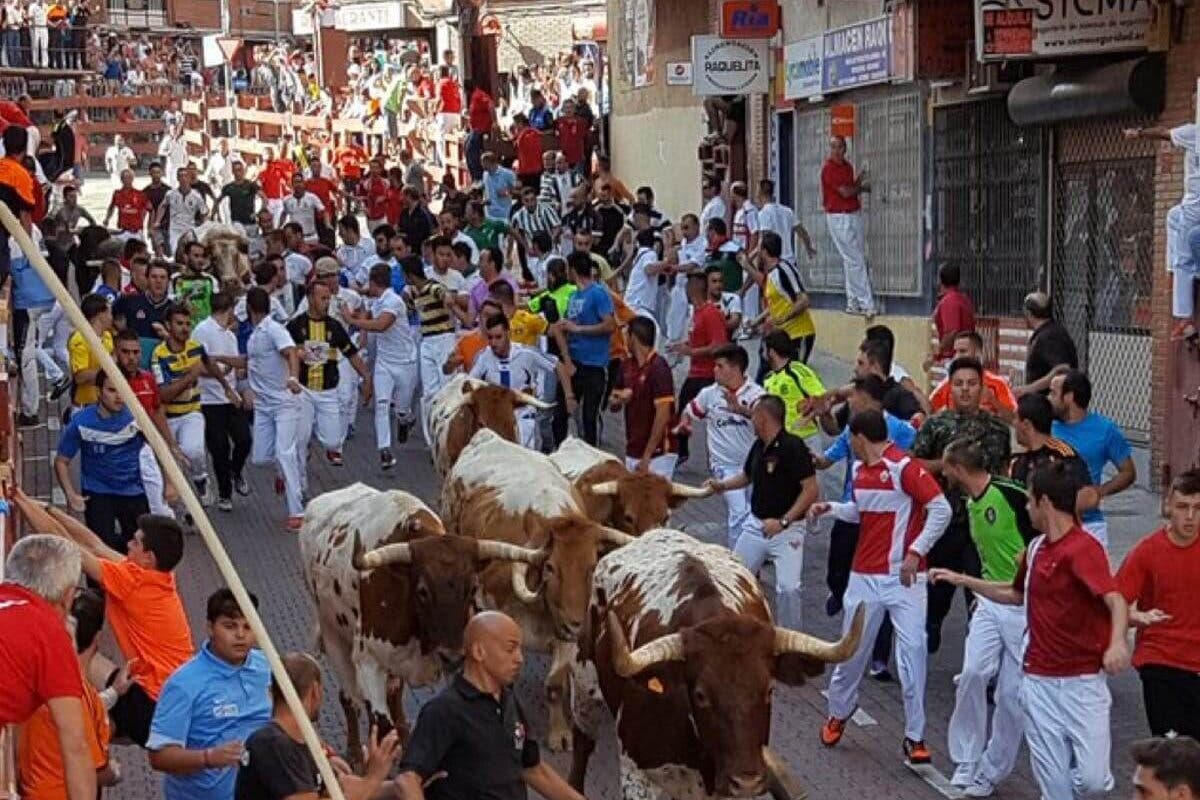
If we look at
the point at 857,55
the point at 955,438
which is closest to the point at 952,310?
the point at 955,438

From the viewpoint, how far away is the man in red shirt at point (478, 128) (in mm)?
37875

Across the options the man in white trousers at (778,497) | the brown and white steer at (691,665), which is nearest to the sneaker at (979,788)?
the brown and white steer at (691,665)

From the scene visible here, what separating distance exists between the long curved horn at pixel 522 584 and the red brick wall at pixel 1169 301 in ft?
24.2

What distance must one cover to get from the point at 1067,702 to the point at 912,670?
174cm

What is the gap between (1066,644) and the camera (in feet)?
29.7

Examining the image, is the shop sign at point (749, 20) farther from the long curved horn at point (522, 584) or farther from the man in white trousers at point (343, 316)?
the long curved horn at point (522, 584)

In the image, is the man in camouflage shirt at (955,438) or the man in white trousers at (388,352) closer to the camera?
the man in camouflage shirt at (955,438)

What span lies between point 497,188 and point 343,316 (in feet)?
43.4

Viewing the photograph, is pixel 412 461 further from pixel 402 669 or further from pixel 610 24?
pixel 610 24

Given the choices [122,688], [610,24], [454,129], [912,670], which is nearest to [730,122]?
[610,24]

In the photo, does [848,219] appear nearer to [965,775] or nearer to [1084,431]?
[1084,431]

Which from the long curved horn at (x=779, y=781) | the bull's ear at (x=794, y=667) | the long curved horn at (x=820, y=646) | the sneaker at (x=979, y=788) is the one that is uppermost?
the long curved horn at (x=820, y=646)

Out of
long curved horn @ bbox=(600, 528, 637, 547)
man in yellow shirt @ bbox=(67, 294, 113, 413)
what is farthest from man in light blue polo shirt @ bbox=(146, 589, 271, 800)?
man in yellow shirt @ bbox=(67, 294, 113, 413)

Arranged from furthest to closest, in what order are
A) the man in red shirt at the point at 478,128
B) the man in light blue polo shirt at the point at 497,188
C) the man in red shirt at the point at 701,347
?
1. the man in red shirt at the point at 478,128
2. the man in light blue polo shirt at the point at 497,188
3. the man in red shirt at the point at 701,347
